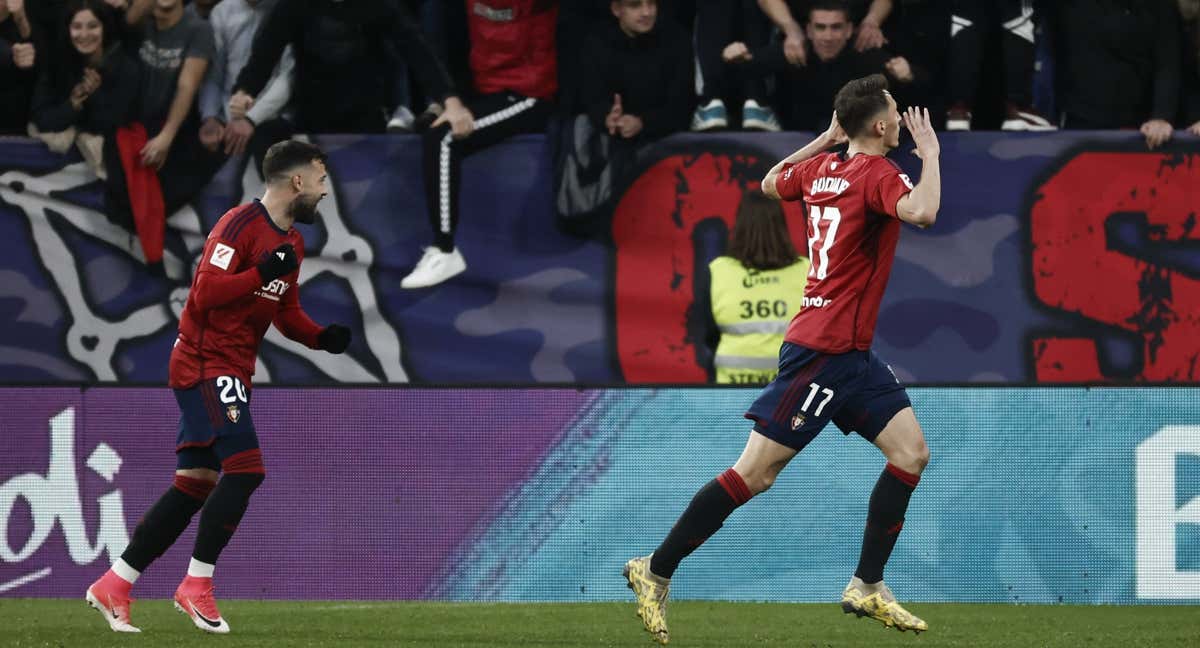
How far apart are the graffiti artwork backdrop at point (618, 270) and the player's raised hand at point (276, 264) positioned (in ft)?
11.2

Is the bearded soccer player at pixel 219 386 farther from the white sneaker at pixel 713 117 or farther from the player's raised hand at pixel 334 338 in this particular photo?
the white sneaker at pixel 713 117

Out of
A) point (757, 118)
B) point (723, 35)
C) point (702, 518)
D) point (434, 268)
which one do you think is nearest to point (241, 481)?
point (702, 518)

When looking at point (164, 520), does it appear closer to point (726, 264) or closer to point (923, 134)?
point (726, 264)

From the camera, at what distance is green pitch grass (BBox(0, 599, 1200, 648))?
22.3 ft

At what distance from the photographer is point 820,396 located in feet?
21.3

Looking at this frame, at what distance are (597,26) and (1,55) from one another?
342cm

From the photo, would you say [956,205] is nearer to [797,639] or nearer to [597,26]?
[597,26]

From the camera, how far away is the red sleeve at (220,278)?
7031 mm

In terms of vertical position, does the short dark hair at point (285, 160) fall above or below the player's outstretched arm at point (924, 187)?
below

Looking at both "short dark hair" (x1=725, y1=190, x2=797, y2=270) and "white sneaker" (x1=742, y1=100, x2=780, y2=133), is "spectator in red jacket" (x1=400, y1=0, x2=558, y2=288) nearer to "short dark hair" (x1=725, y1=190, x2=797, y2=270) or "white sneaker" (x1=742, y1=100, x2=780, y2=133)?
"white sneaker" (x1=742, y1=100, x2=780, y2=133)

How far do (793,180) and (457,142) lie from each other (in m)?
3.76

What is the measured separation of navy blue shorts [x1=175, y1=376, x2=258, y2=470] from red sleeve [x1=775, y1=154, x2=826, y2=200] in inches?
88.4

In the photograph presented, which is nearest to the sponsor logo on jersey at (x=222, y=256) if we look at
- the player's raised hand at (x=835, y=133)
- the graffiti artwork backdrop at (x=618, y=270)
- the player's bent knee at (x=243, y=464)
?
the player's bent knee at (x=243, y=464)

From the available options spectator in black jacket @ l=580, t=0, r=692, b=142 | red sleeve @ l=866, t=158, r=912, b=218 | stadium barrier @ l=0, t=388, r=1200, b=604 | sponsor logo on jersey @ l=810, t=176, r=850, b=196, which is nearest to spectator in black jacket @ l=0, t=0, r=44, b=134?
stadium barrier @ l=0, t=388, r=1200, b=604
